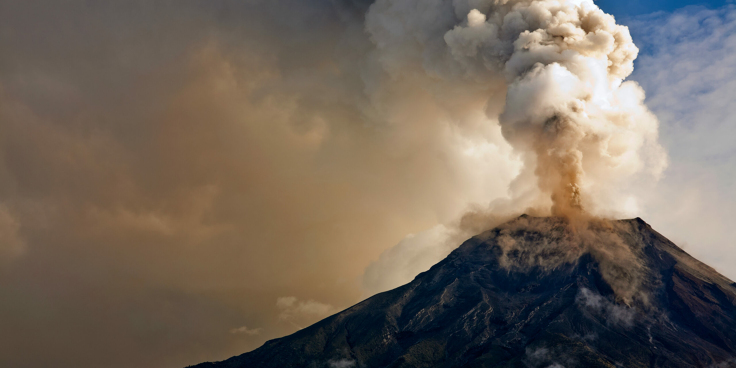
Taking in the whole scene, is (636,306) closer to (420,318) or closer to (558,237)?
(558,237)

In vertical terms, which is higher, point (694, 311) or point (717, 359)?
point (694, 311)

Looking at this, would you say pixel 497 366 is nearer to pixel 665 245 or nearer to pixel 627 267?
pixel 627 267

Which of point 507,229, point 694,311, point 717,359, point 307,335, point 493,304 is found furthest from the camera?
point 507,229

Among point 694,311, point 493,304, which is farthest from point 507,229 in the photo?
point 694,311

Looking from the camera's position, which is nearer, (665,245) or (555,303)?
(555,303)

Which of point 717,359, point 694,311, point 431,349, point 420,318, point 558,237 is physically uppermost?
point 558,237

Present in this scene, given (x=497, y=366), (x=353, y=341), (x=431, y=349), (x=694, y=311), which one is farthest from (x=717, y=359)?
(x=353, y=341)

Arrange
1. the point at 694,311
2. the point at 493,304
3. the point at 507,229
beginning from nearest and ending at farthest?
1. the point at 694,311
2. the point at 493,304
3. the point at 507,229
